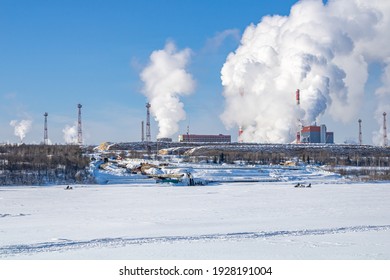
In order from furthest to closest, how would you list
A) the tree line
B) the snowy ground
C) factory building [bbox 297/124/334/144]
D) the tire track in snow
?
factory building [bbox 297/124/334/144]
the tree line
the tire track in snow
the snowy ground

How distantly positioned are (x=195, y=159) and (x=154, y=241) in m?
50.7

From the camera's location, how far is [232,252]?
1138 cm

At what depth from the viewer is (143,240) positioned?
12.9 metres

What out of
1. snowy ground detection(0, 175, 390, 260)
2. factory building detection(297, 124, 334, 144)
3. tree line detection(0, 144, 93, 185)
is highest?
factory building detection(297, 124, 334, 144)

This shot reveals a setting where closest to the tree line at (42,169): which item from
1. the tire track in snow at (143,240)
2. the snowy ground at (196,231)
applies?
the snowy ground at (196,231)

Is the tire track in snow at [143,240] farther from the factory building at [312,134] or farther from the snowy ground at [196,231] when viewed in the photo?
the factory building at [312,134]

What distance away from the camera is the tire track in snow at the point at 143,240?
38.3 feet

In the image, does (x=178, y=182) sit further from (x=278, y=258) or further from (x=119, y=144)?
(x=119, y=144)

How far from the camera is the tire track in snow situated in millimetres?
11664

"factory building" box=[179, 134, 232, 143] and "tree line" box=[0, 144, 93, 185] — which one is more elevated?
"factory building" box=[179, 134, 232, 143]

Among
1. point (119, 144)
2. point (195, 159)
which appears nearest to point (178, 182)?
point (195, 159)

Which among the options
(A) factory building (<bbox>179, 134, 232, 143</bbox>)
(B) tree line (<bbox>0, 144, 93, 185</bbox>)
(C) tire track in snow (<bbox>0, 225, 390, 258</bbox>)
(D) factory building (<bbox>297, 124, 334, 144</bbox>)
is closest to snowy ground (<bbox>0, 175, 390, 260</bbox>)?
(C) tire track in snow (<bbox>0, 225, 390, 258</bbox>)

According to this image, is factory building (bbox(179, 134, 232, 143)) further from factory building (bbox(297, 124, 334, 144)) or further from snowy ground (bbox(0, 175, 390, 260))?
snowy ground (bbox(0, 175, 390, 260))

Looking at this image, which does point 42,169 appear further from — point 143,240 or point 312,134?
point 312,134
